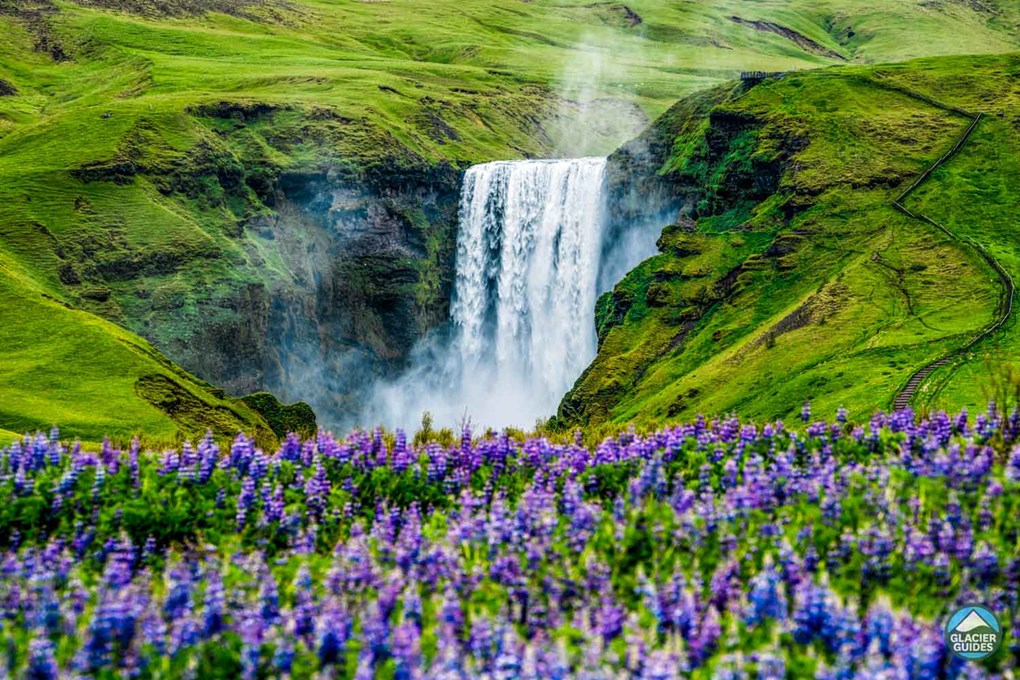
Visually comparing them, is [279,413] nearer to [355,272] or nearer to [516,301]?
[355,272]

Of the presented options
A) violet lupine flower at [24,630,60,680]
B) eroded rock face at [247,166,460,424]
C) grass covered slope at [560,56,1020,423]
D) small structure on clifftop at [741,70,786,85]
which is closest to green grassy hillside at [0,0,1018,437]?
eroded rock face at [247,166,460,424]

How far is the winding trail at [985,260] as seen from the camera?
160ft

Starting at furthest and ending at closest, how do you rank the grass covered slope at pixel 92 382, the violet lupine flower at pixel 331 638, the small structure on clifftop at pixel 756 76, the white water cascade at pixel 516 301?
the white water cascade at pixel 516 301 → the small structure on clifftop at pixel 756 76 → the grass covered slope at pixel 92 382 → the violet lupine flower at pixel 331 638

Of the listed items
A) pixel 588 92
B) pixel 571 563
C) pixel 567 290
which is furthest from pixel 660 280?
pixel 588 92

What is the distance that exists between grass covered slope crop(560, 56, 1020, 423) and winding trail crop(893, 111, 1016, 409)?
18.8 inches

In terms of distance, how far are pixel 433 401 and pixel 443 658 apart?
107639 mm

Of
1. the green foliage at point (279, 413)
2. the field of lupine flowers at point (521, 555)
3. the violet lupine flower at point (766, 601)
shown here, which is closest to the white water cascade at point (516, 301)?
the green foliage at point (279, 413)

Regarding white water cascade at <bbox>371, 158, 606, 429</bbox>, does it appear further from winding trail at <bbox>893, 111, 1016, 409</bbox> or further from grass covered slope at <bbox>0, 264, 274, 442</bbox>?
grass covered slope at <bbox>0, 264, 274, 442</bbox>

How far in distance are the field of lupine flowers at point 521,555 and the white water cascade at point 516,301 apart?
84.0m

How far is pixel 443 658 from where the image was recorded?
37.3 feet

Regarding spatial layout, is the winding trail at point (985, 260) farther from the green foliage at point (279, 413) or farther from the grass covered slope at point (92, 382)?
the green foliage at point (279, 413)

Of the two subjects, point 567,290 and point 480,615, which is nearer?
point 480,615

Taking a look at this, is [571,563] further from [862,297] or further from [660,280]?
[660,280]

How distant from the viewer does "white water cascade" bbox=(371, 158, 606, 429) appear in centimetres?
10350
